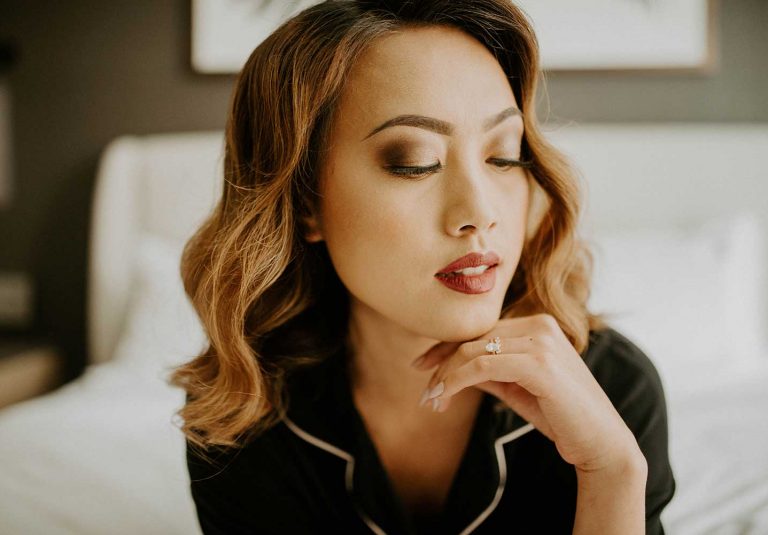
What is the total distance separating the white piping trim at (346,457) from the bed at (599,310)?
1.07 feet

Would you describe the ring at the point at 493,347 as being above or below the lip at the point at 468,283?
below

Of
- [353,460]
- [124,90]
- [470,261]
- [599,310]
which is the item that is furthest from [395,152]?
[124,90]

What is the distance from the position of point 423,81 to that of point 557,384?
0.49 meters

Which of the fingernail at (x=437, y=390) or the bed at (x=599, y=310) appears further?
the bed at (x=599, y=310)

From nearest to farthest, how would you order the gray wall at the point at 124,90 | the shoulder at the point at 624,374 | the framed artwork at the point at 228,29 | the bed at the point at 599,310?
the shoulder at the point at 624,374 → the bed at the point at 599,310 → the framed artwork at the point at 228,29 → the gray wall at the point at 124,90

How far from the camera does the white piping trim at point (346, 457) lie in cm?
96

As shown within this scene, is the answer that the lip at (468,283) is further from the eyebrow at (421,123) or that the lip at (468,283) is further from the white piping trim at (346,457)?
the white piping trim at (346,457)

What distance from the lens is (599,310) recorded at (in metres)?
1.78

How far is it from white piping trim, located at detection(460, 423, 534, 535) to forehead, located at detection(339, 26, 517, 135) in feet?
1.77

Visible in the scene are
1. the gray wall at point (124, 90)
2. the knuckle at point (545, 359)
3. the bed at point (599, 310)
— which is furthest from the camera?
the gray wall at point (124, 90)

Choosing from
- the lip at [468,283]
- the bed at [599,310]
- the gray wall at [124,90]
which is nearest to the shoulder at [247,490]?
the bed at [599,310]

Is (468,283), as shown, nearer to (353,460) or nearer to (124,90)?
(353,460)

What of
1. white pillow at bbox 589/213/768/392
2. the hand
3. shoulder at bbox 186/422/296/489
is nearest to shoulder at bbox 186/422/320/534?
shoulder at bbox 186/422/296/489

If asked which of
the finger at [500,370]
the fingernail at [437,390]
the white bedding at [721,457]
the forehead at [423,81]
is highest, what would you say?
the forehead at [423,81]
